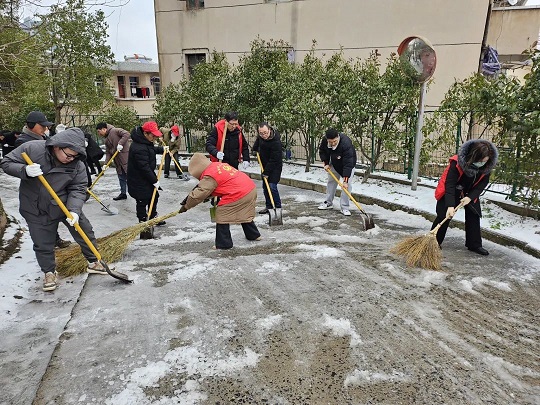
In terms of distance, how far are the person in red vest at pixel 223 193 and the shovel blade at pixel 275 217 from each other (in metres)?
1.06

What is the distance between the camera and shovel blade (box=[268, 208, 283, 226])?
5.98 meters

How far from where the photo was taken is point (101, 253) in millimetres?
4453

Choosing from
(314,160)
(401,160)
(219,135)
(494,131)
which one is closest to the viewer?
(494,131)

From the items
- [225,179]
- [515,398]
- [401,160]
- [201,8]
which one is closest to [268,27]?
[201,8]

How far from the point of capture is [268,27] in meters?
13.3

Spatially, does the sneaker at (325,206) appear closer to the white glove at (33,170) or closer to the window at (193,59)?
the white glove at (33,170)

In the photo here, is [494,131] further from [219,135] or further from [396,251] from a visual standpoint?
[219,135]

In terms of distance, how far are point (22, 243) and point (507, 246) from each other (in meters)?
6.07

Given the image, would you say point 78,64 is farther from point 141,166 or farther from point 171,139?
point 141,166

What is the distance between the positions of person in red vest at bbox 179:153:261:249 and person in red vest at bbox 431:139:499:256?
2.24 metres

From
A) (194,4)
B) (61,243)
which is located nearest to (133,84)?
(194,4)

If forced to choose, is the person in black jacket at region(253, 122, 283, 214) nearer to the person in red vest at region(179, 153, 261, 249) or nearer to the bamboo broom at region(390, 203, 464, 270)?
the person in red vest at region(179, 153, 261, 249)

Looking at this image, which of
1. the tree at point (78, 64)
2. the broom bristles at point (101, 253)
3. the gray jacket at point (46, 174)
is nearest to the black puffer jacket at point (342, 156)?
the broom bristles at point (101, 253)

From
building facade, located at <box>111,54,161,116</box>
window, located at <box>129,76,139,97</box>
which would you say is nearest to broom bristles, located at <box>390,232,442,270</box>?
building facade, located at <box>111,54,161,116</box>
